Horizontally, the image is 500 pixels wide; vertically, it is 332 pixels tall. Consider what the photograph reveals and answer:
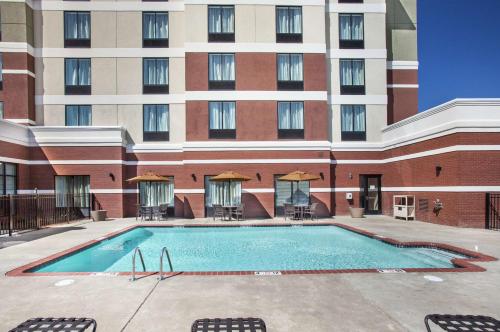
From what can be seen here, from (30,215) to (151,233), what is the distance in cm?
571

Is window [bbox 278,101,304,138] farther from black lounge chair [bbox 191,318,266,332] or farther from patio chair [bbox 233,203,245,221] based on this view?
black lounge chair [bbox 191,318,266,332]

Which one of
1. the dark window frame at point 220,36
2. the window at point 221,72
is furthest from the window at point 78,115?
the dark window frame at point 220,36

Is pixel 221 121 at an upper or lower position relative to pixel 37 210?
upper

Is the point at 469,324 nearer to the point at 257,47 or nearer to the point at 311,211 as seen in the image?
the point at 311,211

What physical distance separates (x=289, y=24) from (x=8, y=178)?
1916cm

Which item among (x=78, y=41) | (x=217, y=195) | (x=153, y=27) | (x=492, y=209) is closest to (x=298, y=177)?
(x=217, y=195)

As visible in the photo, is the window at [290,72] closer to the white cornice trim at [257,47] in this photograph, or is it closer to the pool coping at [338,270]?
the white cornice trim at [257,47]

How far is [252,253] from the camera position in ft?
34.9

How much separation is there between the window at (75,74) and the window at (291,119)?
1286 centimetres

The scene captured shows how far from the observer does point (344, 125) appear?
68.8ft

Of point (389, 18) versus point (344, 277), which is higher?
point (389, 18)

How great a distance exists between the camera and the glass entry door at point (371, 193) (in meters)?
21.0

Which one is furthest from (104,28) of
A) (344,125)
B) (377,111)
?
(377,111)

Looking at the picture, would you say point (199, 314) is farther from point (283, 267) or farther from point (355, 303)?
point (283, 267)
